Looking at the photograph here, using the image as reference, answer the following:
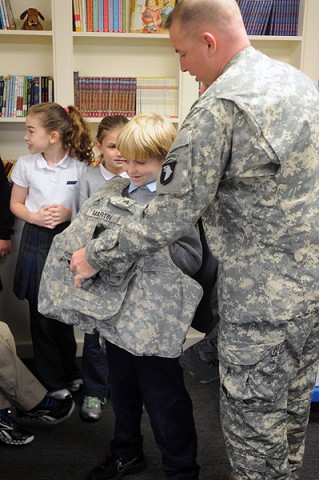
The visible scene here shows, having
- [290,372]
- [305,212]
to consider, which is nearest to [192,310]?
[290,372]

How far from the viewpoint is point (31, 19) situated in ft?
11.0

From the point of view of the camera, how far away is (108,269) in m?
1.50

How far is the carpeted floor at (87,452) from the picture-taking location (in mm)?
2029

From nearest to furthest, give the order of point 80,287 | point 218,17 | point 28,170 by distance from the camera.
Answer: point 218,17 → point 80,287 → point 28,170

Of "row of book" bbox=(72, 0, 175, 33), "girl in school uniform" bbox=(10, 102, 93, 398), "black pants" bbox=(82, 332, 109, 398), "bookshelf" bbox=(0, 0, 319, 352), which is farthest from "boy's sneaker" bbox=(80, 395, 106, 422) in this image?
"row of book" bbox=(72, 0, 175, 33)

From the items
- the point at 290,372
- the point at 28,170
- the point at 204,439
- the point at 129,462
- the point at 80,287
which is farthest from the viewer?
the point at 28,170

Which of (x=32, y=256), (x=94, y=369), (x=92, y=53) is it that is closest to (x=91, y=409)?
(x=94, y=369)

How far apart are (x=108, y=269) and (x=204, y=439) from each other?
1.10 meters

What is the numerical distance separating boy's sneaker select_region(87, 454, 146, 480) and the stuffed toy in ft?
8.48

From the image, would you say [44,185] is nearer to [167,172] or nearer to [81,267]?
[81,267]

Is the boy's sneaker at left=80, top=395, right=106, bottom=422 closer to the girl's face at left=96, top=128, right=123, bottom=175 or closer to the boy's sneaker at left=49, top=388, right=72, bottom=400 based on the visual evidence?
the boy's sneaker at left=49, top=388, right=72, bottom=400

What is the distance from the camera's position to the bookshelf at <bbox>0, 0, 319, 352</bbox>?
331 cm

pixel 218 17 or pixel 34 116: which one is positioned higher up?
pixel 218 17

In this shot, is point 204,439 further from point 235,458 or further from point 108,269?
point 108,269
